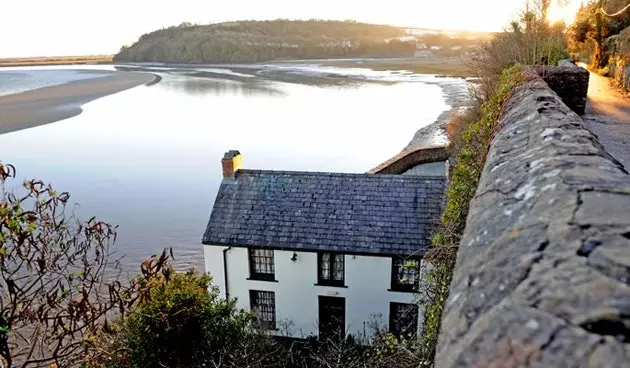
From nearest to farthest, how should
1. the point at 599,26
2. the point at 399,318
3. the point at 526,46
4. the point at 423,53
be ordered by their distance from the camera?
the point at 399,318, the point at 526,46, the point at 599,26, the point at 423,53

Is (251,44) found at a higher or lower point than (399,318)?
higher

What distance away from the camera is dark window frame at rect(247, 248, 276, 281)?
13.2 m

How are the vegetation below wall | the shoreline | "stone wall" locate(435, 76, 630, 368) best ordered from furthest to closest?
the shoreline → the vegetation below wall → "stone wall" locate(435, 76, 630, 368)

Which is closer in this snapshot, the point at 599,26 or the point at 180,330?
the point at 180,330

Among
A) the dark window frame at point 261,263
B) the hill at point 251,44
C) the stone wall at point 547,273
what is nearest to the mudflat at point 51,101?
the dark window frame at point 261,263

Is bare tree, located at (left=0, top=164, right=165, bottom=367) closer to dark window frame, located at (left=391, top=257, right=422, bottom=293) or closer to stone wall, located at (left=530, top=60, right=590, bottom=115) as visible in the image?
dark window frame, located at (left=391, top=257, right=422, bottom=293)

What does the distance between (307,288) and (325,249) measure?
130 cm

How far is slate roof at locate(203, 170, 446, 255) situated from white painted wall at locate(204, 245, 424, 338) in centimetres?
37

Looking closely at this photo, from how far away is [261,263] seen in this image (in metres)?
13.3

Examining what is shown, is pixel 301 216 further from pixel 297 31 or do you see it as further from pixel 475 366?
pixel 297 31

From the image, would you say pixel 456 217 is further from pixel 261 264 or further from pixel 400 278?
pixel 261 264

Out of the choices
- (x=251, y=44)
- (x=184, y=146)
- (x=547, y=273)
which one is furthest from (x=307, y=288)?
(x=251, y=44)

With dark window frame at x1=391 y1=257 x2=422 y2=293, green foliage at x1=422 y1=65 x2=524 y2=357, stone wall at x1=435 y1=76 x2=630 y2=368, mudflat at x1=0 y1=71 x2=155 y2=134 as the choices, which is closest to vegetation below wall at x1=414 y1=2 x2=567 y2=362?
green foliage at x1=422 y1=65 x2=524 y2=357

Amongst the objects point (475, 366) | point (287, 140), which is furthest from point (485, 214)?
point (287, 140)
